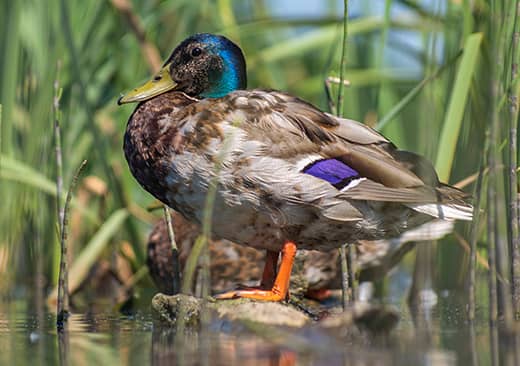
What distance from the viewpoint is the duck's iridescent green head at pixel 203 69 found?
4535 millimetres

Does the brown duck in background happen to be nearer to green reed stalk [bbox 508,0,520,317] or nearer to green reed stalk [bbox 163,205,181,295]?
green reed stalk [bbox 163,205,181,295]

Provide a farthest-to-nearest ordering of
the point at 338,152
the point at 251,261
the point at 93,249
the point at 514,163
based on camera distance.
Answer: the point at 251,261
the point at 93,249
the point at 338,152
the point at 514,163

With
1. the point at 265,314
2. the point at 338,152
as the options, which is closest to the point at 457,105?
the point at 338,152

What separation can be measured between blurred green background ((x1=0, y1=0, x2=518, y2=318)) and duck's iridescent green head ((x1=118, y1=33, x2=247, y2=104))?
0.45 meters

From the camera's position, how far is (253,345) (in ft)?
10.4

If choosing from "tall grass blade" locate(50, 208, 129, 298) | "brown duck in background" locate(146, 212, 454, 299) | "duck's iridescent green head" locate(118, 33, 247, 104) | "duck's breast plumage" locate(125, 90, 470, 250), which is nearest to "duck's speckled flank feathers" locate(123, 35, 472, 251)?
"duck's breast plumage" locate(125, 90, 470, 250)

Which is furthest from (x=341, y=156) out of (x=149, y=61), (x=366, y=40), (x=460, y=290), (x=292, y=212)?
(x=366, y=40)

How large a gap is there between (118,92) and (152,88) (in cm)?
159

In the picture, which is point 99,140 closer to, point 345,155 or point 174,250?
point 174,250

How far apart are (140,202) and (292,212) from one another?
2.29 m

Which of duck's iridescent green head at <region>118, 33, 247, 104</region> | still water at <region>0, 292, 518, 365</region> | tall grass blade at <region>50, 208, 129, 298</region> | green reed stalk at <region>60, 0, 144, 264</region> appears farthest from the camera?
tall grass blade at <region>50, 208, 129, 298</region>

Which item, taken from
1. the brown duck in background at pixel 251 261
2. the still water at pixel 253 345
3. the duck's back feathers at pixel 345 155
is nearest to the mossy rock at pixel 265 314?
the still water at pixel 253 345

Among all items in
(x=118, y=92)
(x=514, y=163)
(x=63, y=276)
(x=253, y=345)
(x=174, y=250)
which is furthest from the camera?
(x=118, y=92)

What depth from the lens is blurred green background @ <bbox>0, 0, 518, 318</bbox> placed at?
473 centimetres
